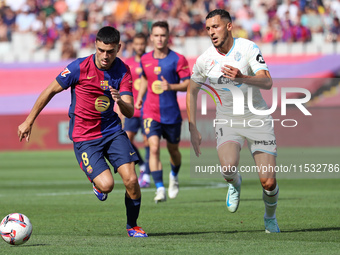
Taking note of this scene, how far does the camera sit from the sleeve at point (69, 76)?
24.5 feet

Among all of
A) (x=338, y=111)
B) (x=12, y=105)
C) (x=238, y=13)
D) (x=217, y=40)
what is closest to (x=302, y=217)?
(x=217, y=40)

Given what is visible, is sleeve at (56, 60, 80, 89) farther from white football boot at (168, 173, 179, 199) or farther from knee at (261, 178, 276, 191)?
white football boot at (168, 173, 179, 199)

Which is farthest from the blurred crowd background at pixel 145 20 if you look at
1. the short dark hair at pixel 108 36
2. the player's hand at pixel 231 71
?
the player's hand at pixel 231 71

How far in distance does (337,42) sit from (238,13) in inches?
148

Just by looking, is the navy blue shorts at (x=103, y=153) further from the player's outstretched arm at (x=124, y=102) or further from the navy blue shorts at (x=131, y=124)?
the navy blue shorts at (x=131, y=124)

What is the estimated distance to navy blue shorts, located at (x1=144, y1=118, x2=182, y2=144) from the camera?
1172cm

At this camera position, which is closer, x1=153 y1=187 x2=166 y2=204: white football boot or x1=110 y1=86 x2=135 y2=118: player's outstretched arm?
x1=110 y1=86 x2=135 y2=118: player's outstretched arm

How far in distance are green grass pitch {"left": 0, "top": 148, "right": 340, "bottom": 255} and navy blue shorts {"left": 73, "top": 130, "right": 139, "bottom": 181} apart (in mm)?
722

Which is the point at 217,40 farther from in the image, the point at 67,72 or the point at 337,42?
the point at 337,42

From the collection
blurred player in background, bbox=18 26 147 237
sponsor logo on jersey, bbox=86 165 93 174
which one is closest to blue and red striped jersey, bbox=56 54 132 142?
blurred player in background, bbox=18 26 147 237

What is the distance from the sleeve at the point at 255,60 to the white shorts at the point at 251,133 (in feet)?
1.92

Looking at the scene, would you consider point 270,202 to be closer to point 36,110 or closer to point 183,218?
point 183,218

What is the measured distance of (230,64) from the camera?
312 inches

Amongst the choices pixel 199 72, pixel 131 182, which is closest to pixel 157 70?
pixel 199 72
